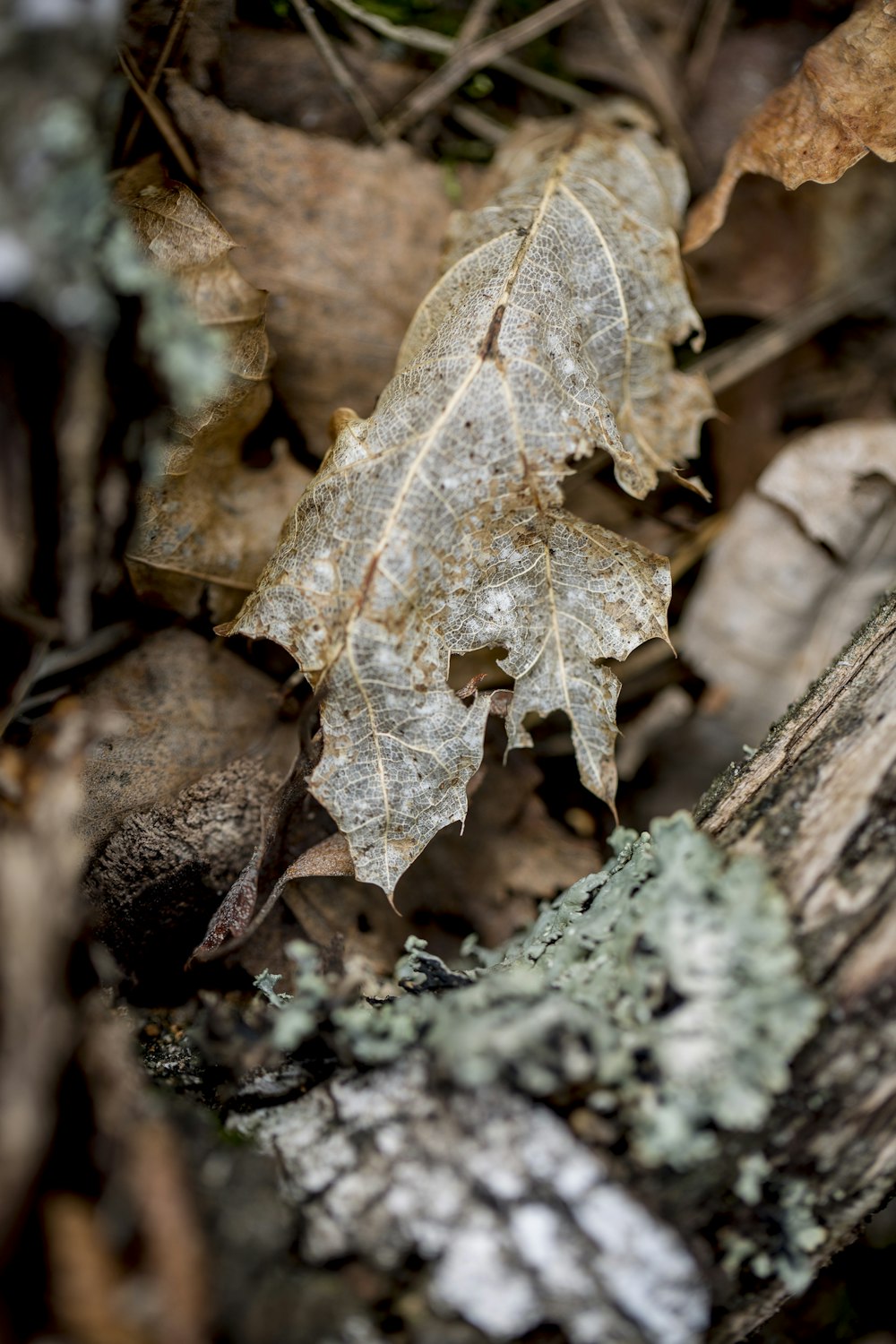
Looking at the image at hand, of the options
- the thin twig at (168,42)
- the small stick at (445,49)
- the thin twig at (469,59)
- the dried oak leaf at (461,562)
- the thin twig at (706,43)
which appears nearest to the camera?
the dried oak leaf at (461,562)

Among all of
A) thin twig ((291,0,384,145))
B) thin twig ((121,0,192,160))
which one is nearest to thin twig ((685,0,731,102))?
thin twig ((291,0,384,145))

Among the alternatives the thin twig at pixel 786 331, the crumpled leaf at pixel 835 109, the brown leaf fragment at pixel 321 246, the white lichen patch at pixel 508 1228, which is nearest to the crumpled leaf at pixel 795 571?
the thin twig at pixel 786 331

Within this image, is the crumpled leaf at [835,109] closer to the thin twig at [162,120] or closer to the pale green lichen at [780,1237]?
the thin twig at [162,120]

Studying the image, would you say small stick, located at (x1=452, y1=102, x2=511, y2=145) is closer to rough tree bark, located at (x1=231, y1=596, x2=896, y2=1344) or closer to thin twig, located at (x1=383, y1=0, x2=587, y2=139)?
thin twig, located at (x1=383, y1=0, x2=587, y2=139)

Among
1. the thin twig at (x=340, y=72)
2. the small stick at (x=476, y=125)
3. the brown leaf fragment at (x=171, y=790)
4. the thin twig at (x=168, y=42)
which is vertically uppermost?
the small stick at (x=476, y=125)

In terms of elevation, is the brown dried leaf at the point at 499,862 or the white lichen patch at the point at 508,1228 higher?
the white lichen patch at the point at 508,1228

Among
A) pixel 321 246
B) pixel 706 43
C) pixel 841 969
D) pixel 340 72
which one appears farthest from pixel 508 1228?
pixel 706 43
